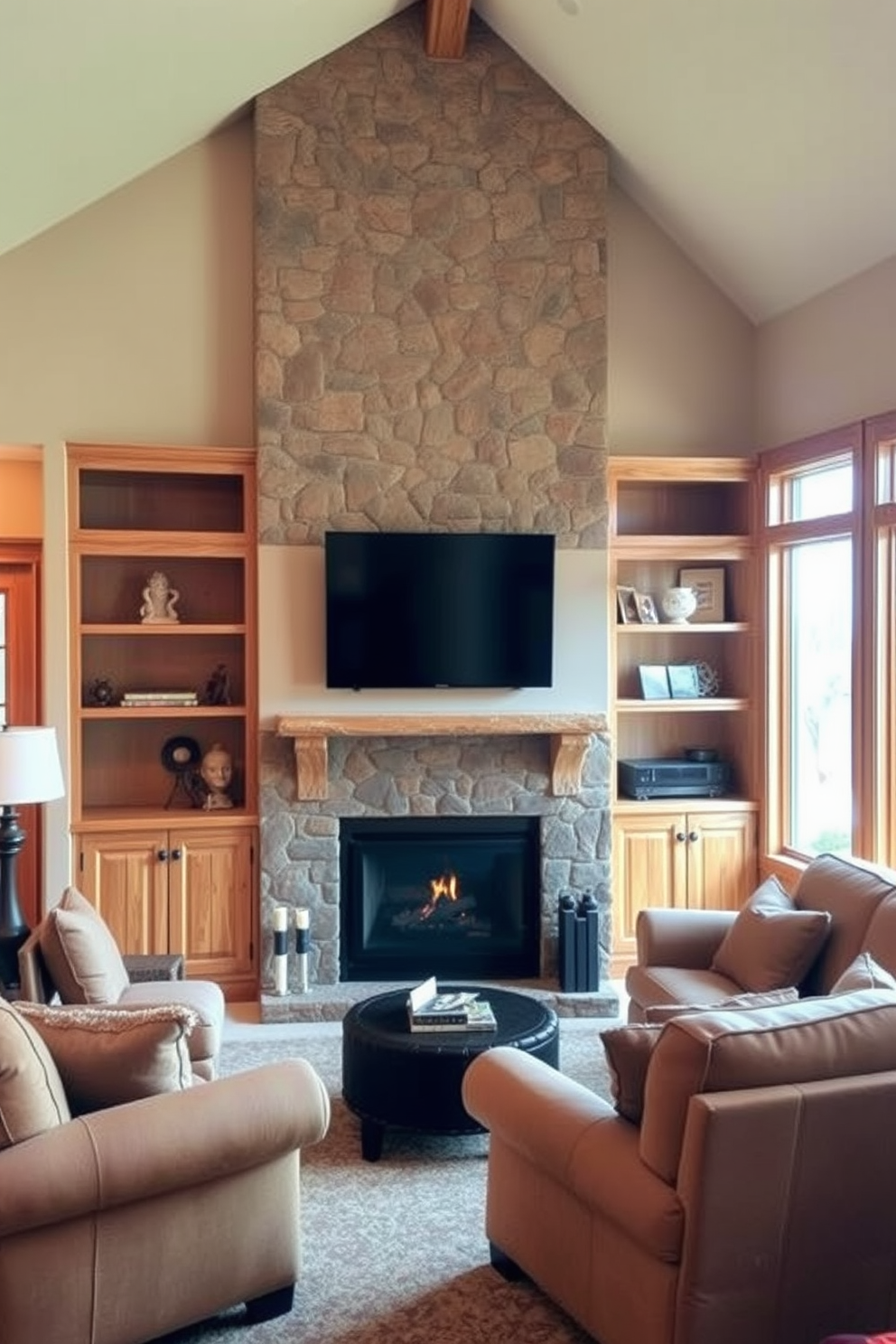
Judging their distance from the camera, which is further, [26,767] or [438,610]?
[438,610]

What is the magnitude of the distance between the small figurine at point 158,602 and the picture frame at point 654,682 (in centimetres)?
251

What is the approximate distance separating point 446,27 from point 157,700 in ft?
11.7

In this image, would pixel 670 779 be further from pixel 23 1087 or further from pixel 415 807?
pixel 23 1087

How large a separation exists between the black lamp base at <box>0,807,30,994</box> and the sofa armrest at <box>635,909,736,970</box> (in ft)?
8.23

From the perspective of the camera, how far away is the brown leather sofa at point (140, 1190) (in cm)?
235

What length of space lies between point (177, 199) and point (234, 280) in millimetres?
485

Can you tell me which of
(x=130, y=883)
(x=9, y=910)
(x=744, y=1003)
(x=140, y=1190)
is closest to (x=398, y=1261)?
(x=140, y=1190)

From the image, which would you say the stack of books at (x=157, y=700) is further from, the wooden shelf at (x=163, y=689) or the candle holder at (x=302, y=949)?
the candle holder at (x=302, y=949)

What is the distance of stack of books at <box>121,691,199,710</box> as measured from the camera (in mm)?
5422

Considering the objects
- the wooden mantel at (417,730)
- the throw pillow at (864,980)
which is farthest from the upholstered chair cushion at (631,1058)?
the wooden mantel at (417,730)

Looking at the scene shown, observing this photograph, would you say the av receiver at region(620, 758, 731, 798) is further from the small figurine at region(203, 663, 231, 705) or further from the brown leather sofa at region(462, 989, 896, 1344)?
the brown leather sofa at region(462, 989, 896, 1344)

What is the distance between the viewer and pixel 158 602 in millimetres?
5520

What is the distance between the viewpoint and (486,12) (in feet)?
17.5

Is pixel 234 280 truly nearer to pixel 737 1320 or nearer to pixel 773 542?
pixel 773 542
